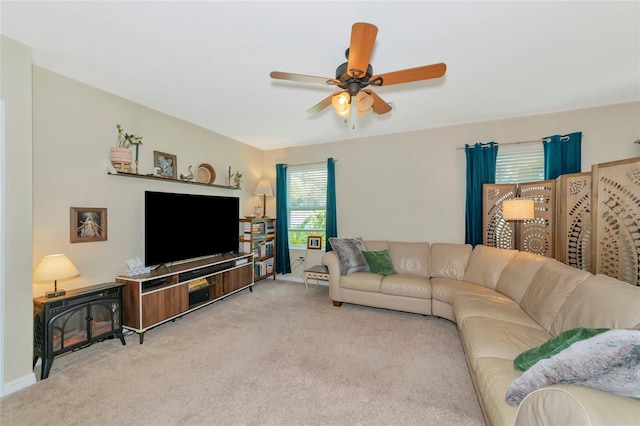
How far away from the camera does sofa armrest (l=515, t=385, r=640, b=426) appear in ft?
2.48

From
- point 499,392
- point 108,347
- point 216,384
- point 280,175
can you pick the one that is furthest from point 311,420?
point 280,175

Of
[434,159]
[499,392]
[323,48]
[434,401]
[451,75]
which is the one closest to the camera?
[499,392]

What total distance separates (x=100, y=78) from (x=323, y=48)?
7.53ft

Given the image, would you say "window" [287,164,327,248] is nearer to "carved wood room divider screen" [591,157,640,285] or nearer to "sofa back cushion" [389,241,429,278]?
"sofa back cushion" [389,241,429,278]

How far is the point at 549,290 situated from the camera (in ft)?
6.47

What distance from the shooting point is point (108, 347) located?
8.06ft

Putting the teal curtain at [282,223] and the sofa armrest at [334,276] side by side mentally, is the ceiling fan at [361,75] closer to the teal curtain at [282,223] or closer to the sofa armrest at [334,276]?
the sofa armrest at [334,276]

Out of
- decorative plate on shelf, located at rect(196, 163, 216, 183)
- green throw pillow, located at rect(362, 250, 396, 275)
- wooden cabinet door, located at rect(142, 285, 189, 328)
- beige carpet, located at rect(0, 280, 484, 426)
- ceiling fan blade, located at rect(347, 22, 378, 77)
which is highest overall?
ceiling fan blade, located at rect(347, 22, 378, 77)

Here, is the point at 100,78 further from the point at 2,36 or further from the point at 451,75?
the point at 451,75

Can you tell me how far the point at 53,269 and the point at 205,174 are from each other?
2.24 m

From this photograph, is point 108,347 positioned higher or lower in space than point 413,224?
lower

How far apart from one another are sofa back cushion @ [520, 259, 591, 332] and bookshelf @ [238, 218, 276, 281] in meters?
3.75

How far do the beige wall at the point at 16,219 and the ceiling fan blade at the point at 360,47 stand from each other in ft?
8.51

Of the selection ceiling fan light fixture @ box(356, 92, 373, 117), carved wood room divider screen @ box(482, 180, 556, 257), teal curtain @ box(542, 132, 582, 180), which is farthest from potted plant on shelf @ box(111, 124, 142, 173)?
teal curtain @ box(542, 132, 582, 180)
